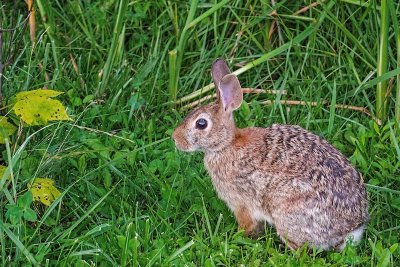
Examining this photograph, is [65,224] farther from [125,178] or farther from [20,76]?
[20,76]

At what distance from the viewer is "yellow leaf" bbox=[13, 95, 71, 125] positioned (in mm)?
4707

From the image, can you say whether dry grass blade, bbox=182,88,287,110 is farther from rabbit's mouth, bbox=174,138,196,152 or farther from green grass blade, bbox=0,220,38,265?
green grass blade, bbox=0,220,38,265

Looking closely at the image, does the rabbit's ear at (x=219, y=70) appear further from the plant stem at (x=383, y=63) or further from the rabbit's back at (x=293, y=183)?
the plant stem at (x=383, y=63)

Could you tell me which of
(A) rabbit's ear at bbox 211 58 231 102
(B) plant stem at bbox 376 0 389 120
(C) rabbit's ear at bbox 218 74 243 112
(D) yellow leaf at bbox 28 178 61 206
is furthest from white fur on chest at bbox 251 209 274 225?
(B) plant stem at bbox 376 0 389 120

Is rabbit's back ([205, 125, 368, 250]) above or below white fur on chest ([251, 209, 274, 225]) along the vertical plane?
above

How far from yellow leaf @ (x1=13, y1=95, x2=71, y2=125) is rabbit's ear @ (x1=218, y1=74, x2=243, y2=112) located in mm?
808

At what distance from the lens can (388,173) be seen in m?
5.25

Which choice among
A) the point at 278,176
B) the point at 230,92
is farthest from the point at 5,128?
the point at 278,176

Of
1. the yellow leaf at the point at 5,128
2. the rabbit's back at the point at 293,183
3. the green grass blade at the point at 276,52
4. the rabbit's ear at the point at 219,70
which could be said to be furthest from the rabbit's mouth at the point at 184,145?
the green grass blade at the point at 276,52

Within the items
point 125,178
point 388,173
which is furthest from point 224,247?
point 388,173

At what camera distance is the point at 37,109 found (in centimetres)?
473

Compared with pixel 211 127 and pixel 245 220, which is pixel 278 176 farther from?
pixel 211 127

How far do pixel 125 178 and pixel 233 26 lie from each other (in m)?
1.74

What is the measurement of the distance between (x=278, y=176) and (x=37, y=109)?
1.23 meters
